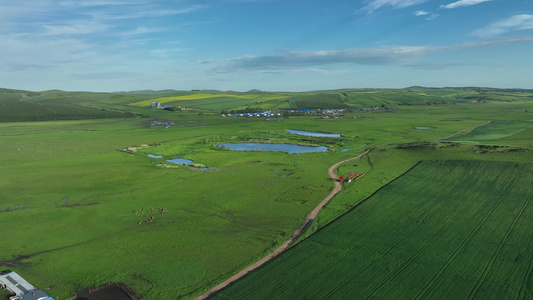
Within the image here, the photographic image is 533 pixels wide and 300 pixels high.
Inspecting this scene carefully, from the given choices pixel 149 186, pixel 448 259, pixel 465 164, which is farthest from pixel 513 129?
pixel 149 186

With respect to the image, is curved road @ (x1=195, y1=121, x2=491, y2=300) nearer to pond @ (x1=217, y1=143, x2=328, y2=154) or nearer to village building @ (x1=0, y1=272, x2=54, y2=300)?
village building @ (x1=0, y1=272, x2=54, y2=300)

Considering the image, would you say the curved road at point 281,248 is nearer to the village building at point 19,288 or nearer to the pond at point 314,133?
the village building at point 19,288

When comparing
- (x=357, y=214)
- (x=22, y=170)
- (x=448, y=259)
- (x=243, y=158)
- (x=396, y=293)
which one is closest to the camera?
(x=396, y=293)

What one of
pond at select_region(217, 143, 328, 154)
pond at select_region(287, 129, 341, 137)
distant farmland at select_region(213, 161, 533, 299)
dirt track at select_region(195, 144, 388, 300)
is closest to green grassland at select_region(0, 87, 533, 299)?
dirt track at select_region(195, 144, 388, 300)

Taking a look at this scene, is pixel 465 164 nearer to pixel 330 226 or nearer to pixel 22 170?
pixel 330 226

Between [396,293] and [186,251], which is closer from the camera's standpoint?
[396,293]

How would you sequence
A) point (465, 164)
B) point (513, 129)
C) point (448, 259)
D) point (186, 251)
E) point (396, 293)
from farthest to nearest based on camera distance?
point (513, 129)
point (465, 164)
point (186, 251)
point (448, 259)
point (396, 293)

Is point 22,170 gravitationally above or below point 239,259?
above

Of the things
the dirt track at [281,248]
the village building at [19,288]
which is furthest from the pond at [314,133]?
the village building at [19,288]
